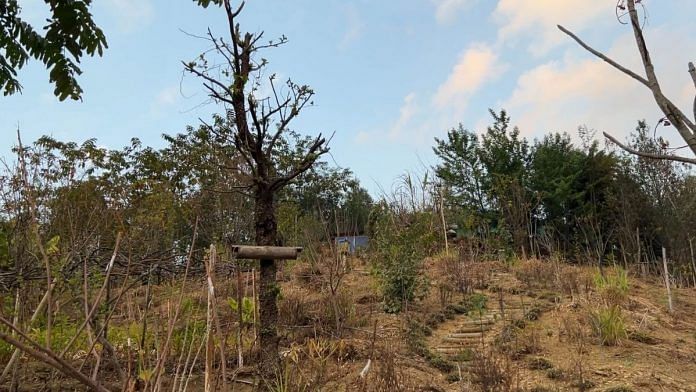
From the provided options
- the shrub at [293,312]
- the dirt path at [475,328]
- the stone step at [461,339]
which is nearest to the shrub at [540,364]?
the dirt path at [475,328]

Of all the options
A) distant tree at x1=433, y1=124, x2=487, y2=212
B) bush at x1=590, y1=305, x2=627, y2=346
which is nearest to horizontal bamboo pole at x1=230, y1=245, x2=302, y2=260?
bush at x1=590, y1=305, x2=627, y2=346

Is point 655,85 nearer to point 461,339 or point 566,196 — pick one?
point 461,339

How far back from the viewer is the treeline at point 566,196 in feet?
34.6

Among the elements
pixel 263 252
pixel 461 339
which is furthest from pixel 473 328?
pixel 263 252

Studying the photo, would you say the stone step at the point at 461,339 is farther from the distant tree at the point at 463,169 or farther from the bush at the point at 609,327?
the distant tree at the point at 463,169

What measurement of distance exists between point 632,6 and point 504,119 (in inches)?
725

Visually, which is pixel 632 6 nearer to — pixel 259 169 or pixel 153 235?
pixel 259 169

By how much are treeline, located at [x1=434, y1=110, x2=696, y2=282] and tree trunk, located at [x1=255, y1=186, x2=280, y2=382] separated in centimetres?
628

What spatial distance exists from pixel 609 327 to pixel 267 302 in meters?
3.26

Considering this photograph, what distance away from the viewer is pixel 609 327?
4.72m

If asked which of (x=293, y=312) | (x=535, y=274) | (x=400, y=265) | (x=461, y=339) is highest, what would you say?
(x=400, y=265)

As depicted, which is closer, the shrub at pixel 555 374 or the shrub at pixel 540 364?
the shrub at pixel 555 374

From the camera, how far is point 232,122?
3881 millimetres

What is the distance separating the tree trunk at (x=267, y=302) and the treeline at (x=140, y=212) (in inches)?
14.3
